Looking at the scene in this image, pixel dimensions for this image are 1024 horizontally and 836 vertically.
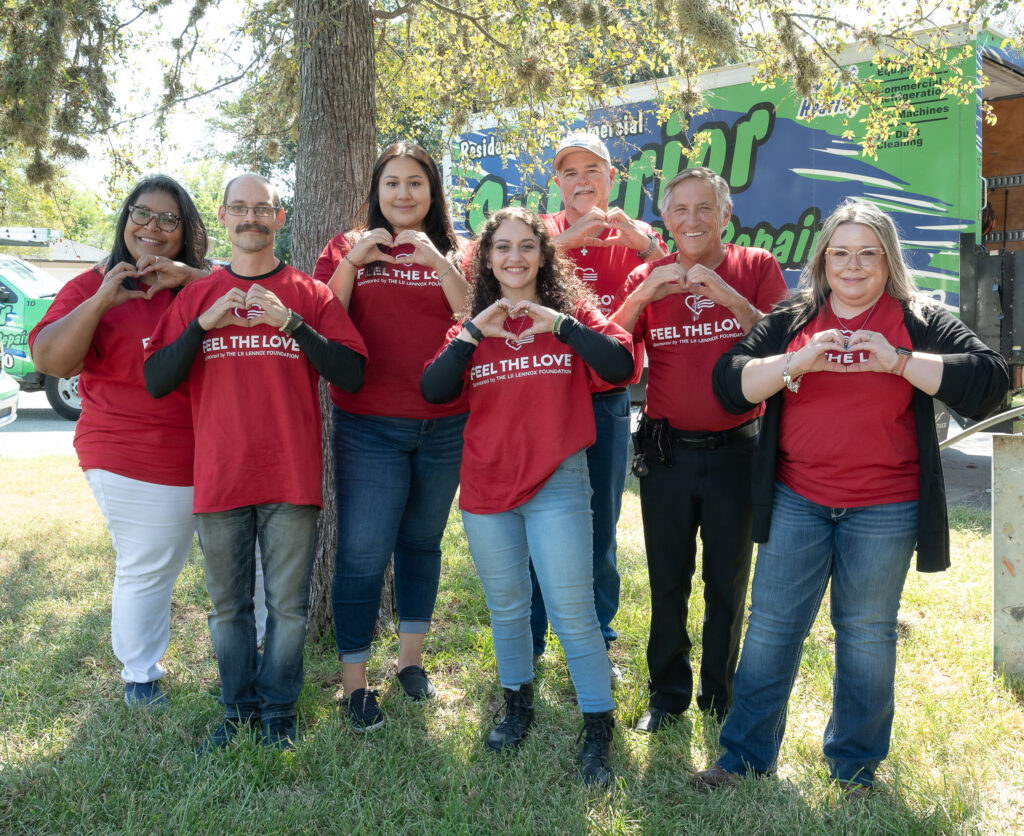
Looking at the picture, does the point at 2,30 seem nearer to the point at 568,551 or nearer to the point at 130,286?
the point at 130,286

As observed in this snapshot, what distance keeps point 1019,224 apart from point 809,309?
7578 millimetres

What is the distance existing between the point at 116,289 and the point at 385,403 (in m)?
1.03

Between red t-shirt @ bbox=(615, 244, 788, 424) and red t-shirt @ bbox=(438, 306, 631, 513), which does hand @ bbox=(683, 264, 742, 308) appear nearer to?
red t-shirt @ bbox=(615, 244, 788, 424)

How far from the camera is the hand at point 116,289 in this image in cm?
296

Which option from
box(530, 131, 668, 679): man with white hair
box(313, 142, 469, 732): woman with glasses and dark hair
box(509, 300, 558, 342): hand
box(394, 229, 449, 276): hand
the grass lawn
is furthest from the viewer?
box(530, 131, 668, 679): man with white hair

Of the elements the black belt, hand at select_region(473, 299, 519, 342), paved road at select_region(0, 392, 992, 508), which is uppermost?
hand at select_region(473, 299, 519, 342)

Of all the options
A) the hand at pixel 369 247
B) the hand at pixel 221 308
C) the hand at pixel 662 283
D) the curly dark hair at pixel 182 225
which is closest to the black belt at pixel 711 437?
the hand at pixel 662 283

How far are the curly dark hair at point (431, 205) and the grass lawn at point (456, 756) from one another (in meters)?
1.82

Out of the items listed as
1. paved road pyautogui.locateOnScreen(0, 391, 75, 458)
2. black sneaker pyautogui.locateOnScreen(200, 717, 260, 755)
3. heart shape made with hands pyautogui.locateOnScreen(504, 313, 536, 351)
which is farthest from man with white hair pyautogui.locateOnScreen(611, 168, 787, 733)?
paved road pyautogui.locateOnScreen(0, 391, 75, 458)

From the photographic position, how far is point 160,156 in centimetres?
541

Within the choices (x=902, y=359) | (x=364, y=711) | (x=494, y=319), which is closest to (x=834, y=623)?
(x=902, y=359)

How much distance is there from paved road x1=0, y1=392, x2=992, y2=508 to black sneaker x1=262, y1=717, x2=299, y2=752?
5448 millimetres

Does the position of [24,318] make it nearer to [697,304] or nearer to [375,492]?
[375,492]

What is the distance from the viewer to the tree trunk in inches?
155
